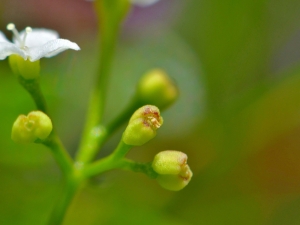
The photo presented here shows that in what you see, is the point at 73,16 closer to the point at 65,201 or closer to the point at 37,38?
the point at 37,38

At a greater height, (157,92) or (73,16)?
(73,16)

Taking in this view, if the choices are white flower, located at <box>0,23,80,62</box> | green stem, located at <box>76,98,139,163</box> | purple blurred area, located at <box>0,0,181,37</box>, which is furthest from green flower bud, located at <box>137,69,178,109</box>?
purple blurred area, located at <box>0,0,181,37</box>

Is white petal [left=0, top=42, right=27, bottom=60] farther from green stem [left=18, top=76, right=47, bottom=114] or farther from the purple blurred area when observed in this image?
the purple blurred area

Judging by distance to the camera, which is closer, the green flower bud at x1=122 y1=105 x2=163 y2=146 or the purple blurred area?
the green flower bud at x1=122 y1=105 x2=163 y2=146

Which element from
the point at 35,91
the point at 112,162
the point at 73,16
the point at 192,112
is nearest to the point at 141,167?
the point at 112,162

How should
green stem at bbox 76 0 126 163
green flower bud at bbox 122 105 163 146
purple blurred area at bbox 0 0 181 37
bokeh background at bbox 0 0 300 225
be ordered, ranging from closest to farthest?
1. green flower bud at bbox 122 105 163 146
2. green stem at bbox 76 0 126 163
3. bokeh background at bbox 0 0 300 225
4. purple blurred area at bbox 0 0 181 37

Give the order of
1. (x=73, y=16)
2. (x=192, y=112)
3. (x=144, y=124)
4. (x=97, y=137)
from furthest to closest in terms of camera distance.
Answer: (x=73, y=16) < (x=192, y=112) < (x=97, y=137) < (x=144, y=124)

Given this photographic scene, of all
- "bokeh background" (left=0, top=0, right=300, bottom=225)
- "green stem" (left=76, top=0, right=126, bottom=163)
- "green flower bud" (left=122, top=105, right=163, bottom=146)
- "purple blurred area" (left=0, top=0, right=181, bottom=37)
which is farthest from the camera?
"purple blurred area" (left=0, top=0, right=181, bottom=37)
